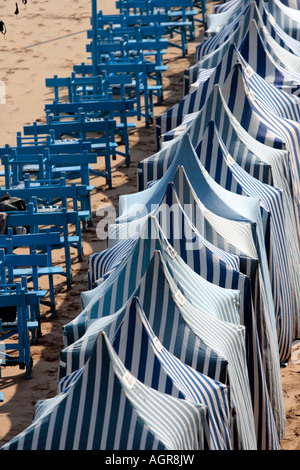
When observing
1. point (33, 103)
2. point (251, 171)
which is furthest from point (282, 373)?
point (33, 103)

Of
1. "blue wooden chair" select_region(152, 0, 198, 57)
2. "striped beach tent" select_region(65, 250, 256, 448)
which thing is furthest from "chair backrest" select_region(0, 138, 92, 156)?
"blue wooden chair" select_region(152, 0, 198, 57)

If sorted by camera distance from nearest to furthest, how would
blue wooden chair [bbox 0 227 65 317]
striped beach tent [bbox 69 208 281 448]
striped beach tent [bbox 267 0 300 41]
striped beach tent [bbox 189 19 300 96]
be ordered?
striped beach tent [bbox 69 208 281 448]
blue wooden chair [bbox 0 227 65 317]
striped beach tent [bbox 189 19 300 96]
striped beach tent [bbox 267 0 300 41]

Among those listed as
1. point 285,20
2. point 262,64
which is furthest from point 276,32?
point 262,64

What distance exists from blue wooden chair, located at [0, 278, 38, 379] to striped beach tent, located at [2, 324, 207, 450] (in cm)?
345

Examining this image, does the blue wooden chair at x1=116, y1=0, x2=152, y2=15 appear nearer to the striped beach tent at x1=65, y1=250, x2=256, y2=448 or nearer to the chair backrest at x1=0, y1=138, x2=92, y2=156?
the chair backrest at x1=0, y1=138, x2=92, y2=156

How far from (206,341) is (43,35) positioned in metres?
16.7

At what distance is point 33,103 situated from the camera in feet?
61.8

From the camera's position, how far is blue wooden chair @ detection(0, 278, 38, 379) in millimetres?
9836

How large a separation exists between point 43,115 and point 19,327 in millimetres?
8747

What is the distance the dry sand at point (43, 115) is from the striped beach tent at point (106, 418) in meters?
2.92

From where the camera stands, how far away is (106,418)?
6176 millimetres

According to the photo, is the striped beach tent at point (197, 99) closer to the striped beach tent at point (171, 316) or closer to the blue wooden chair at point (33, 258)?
the blue wooden chair at point (33, 258)

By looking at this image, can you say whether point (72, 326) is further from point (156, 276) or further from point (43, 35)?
point (43, 35)

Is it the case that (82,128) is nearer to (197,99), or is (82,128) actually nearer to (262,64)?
(197,99)
